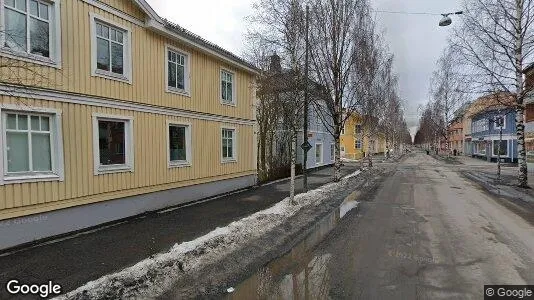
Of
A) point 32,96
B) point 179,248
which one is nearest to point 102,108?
point 32,96

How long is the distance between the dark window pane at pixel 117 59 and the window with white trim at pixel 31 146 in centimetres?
248

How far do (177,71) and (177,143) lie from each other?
8.41 feet

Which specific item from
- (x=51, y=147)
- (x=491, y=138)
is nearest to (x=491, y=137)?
(x=491, y=138)

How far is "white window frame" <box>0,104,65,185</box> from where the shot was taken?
282 inches

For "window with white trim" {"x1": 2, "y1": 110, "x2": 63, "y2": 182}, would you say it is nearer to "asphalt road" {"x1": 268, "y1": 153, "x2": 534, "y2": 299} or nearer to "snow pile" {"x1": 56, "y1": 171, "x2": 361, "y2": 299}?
"snow pile" {"x1": 56, "y1": 171, "x2": 361, "y2": 299}

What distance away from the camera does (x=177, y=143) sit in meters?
12.7

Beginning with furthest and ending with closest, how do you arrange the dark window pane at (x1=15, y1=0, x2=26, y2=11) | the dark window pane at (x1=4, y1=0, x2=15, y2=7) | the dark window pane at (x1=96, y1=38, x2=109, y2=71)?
the dark window pane at (x1=96, y1=38, x2=109, y2=71), the dark window pane at (x1=15, y1=0, x2=26, y2=11), the dark window pane at (x1=4, y1=0, x2=15, y2=7)

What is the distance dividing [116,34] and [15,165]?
4576mm

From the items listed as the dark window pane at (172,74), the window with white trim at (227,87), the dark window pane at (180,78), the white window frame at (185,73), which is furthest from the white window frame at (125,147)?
the window with white trim at (227,87)

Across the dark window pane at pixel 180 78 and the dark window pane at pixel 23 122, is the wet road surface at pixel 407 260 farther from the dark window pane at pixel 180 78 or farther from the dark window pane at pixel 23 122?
the dark window pane at pixel 180 78

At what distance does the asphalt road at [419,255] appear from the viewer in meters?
5.14

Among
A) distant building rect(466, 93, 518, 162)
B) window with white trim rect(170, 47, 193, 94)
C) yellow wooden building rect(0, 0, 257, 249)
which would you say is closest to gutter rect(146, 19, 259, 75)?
yellow wooden building rect(0, 0, 257, 249)

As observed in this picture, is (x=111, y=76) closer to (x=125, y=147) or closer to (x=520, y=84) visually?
(x=125, y=147)

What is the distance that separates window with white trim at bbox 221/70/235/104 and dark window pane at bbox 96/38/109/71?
607cm
